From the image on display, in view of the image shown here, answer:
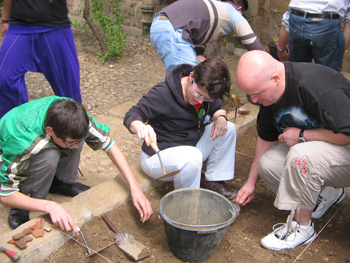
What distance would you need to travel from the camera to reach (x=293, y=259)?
7.24ft

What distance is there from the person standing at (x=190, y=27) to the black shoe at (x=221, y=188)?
1.02m

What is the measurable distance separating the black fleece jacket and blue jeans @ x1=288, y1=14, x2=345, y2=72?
138cm

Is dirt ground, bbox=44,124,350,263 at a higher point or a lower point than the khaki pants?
lower

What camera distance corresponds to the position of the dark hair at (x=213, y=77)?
7.60 ft

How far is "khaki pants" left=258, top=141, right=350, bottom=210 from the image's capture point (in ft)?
6.92

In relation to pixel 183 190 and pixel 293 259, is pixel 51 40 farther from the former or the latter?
pixel 293 259

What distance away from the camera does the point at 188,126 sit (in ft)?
8.71

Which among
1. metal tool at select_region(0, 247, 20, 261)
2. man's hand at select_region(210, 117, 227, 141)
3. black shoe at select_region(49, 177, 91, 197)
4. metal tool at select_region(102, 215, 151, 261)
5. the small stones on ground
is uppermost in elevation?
man's hand at select_region(210, 117, 227, 141)

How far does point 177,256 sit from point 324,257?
2.99ft

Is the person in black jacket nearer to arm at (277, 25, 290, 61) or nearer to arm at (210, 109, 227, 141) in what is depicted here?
arm at (210, 109, 227, 141)

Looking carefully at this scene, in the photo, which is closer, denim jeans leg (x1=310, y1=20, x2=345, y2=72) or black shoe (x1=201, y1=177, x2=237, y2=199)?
black shoe (x1=201, y1=177, x2=237, y2=199)

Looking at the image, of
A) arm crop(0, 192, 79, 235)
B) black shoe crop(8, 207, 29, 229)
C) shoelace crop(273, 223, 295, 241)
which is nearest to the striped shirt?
shoelace crop(273, 223, 295, 241)

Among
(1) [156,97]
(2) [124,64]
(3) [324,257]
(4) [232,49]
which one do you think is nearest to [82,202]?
(1) [156,97]

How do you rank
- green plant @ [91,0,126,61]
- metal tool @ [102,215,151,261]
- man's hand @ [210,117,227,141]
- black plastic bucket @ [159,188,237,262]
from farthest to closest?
1. green plant @ [91,0,126,61]
2. man's hand @ [210,117,227,141]
3. metal tool @ [102,215,151,261]
4. black plastic bucket @ [159,188,237,262]
